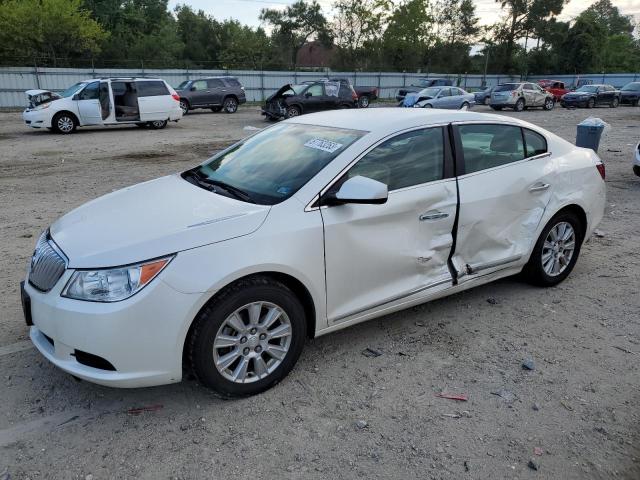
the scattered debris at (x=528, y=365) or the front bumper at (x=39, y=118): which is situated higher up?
the front bumper at (x=39, y=118)

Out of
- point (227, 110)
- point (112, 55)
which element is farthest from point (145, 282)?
point (112, 55)

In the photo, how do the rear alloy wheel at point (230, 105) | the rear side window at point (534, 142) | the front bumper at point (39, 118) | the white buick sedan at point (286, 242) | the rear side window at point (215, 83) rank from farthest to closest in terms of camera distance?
the rear alloy wheel at point (230, 105), the rear side window at point (215, 83), the front bumper at point (39, 118), the rear side window at point (534, 142), the white buick sedan at point (286, 242)

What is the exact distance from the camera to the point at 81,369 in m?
2.75

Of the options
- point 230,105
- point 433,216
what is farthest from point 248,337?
point 230,105

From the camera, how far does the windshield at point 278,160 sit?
11.0 ft

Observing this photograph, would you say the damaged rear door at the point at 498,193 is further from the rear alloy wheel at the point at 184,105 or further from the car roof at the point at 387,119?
the rear alloy wheel at the point at 184,105

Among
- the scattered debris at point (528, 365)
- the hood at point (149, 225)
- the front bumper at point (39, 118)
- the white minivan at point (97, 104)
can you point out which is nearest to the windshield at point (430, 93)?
the white minivan at point (97, 104)

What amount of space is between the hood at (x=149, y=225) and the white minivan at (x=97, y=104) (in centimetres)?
1468

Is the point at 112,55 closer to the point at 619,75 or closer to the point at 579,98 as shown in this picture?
the point at 579,98

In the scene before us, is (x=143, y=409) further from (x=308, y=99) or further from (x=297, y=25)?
(x=297, y=25)

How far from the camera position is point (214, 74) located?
34.0 meters

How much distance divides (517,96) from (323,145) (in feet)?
93.8

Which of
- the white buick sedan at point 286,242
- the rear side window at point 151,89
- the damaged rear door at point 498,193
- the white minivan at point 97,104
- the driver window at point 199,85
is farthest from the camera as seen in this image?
the driver window at point 199,85

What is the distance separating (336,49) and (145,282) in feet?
204
